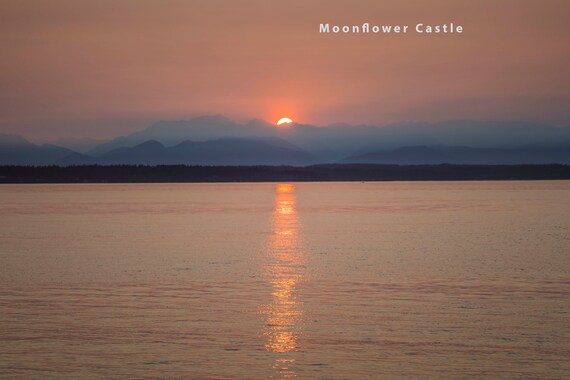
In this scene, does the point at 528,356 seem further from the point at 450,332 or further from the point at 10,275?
the point at 10,275

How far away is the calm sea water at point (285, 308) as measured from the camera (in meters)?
12.2

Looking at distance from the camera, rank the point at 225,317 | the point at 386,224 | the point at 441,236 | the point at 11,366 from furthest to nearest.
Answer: the point at 386,224 < the point at 441,236 < the point at 225,317 < the point at 11,366

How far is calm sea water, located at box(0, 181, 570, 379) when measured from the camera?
481 inches

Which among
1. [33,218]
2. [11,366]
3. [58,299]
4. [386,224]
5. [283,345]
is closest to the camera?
[11,366]

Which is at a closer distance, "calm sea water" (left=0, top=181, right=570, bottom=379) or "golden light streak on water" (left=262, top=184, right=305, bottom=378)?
"calm sea water" (left=0, top=181, right=570, bottom=379)

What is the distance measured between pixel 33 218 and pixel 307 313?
36.8 meters

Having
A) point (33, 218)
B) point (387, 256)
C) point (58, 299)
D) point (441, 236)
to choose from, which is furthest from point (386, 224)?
point (58, 299)

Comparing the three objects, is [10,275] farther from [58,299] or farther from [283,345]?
[283,345]

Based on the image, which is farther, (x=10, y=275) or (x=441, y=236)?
(x=441, y=236)

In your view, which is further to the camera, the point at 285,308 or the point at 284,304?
the point at 284,304

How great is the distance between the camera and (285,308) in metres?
16.5

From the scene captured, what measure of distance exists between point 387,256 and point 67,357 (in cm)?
1500

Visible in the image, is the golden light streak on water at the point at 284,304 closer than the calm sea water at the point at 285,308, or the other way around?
the calm sea water at the point at 285,308

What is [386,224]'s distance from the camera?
4206 cm
